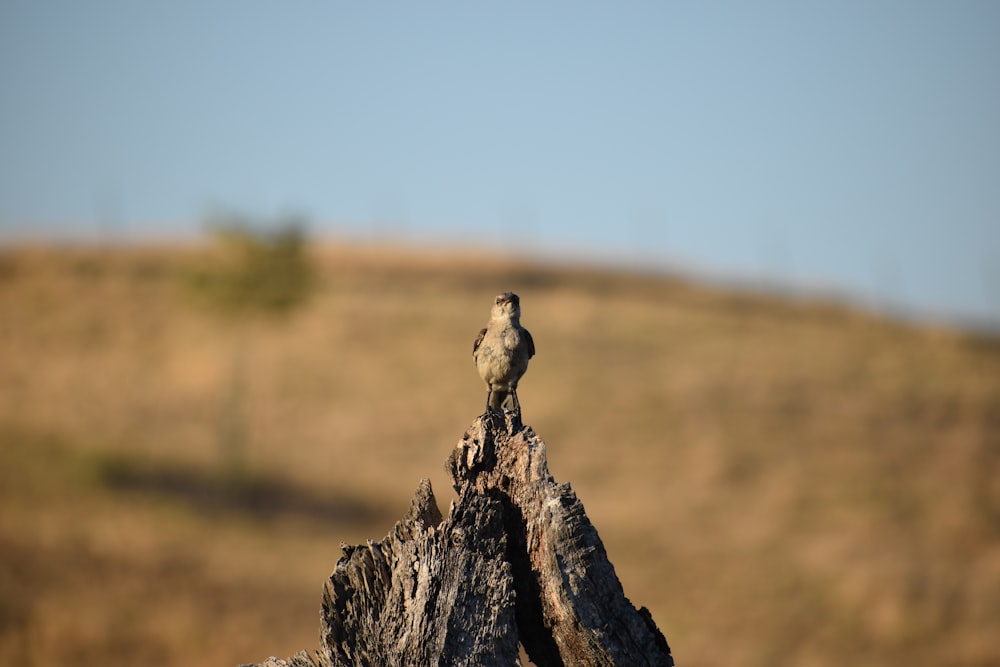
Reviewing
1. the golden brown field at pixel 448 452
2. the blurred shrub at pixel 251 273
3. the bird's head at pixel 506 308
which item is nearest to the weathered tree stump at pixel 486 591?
the bird's head at pixel 506 308

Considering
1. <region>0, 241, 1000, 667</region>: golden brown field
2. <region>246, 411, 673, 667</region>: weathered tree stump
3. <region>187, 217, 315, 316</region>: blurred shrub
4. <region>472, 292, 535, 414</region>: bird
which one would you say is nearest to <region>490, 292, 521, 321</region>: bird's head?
<region>472, 292, 535, 414</region>: bird

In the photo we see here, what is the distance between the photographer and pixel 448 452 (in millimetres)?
38844

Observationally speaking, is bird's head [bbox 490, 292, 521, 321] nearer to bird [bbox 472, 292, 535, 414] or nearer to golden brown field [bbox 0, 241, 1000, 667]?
bird [bbox 472, 292, 535, 414]

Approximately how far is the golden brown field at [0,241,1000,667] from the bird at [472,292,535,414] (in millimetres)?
A: 14872

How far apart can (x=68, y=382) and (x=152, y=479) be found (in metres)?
11.1

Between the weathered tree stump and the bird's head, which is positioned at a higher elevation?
the bird's head

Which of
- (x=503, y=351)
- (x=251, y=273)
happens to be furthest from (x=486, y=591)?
(x=251, y=273)

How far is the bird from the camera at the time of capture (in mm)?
6152

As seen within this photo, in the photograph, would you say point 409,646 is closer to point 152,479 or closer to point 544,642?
point 544,642

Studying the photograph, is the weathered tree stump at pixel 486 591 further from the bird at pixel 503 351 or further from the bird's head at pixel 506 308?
the bird's head at pixel 506 308

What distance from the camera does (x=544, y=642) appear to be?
16.5 feet

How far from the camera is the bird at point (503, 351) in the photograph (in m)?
6.15

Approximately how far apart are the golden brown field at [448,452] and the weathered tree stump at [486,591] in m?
15.5

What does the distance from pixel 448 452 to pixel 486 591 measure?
1347 inches
